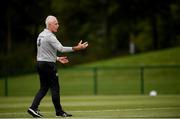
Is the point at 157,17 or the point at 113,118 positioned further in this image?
the point at 157,17

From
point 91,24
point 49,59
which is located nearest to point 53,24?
point 49,59

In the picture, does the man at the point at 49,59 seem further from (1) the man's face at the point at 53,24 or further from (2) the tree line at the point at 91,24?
(2) the tree line at the point at 91,24

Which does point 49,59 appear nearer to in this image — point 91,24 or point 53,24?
point 53,24

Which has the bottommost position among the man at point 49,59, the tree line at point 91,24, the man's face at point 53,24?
the man at point 49,59

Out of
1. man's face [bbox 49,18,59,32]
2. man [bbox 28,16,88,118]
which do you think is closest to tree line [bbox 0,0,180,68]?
man [bbox 28,16,88,118]

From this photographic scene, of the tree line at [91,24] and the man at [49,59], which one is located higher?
the tree line at [91,24]

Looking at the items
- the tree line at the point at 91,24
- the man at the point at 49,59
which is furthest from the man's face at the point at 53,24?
the tree line at the point at 91,24

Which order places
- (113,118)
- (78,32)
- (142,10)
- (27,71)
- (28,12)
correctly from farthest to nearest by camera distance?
1. (78,32)
2. (142,10)
3. (28,12)
4. (27,71)
5. (113,118)

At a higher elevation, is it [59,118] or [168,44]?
[168,44]

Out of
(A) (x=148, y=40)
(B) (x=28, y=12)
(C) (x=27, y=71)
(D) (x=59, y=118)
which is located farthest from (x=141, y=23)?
(D) (x=59, y=118)

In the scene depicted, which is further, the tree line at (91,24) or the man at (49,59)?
the tree line at (91,24)

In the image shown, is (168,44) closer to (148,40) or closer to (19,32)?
(148,40)

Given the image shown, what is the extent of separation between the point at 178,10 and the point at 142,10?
7.42 m

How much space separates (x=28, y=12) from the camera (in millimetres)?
61812
